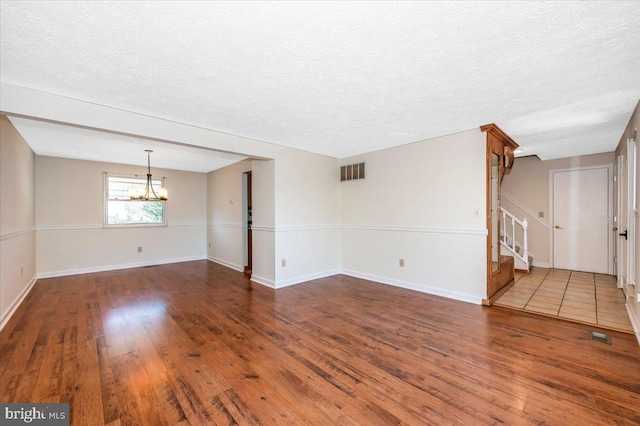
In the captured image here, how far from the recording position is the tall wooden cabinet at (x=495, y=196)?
3.42m

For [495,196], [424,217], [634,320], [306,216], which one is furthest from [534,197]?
[306,216]

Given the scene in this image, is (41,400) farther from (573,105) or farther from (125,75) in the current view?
(573,105)

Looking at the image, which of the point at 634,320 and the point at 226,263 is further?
the point at 226,263

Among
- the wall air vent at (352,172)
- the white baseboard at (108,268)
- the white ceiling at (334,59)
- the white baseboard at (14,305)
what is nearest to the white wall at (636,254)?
the white ceiling at (334,59)

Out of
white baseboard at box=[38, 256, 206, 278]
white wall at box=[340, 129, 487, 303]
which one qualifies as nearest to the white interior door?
white wall at box=[340, 129, 487, 303]

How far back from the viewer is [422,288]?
13.1 ft

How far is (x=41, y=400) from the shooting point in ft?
5.60

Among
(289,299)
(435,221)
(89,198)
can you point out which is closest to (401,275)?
(435,221)

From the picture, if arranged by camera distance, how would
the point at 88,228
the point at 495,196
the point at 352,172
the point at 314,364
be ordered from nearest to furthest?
the point at 314,364, the point at 495,196, the point at 352,172, the point at 88,228

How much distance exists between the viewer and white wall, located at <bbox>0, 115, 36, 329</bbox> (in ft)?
9.80

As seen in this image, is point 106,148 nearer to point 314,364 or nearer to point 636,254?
point 314,364

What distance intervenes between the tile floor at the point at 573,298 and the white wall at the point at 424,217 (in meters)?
0.71

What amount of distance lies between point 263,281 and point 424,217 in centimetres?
284

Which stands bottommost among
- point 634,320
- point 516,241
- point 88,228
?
point 634,320
